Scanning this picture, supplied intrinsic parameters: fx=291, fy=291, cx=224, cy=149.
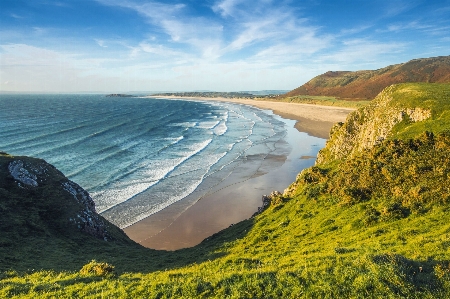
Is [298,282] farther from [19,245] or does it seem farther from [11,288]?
[19,245]

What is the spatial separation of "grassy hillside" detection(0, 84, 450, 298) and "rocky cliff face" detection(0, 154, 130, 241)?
209cm

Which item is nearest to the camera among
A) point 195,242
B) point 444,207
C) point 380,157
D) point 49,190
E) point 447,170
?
point 444,207

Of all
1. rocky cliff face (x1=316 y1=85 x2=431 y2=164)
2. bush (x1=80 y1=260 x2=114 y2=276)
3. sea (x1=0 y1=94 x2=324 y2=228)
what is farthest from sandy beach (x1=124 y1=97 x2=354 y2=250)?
bush (x1=80 y1=260 x2=114 y2=276)

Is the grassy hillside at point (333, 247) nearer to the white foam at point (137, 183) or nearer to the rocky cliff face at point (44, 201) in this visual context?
the rocky cliff face at point (44, 201)

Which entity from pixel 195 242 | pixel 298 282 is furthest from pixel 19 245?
pixel 298 282

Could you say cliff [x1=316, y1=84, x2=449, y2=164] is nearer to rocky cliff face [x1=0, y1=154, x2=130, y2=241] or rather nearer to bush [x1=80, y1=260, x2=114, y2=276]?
bush [x1=80, y1=260, x2=114, y2=276]

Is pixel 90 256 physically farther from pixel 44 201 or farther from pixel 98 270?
pixel 44 201

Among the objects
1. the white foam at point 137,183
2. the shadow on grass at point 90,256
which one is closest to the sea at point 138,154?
the white foam at point 137,183

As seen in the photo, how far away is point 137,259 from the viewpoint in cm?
1667

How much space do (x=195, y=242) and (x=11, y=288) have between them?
15.9 metres

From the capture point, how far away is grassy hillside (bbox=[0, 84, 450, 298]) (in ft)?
31.0

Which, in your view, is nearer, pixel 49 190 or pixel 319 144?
pixel 49 190

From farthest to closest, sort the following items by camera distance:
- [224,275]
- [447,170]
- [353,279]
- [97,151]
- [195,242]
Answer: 1. [97,151]
2. [195,242]
3. [447,170]
4. [224,275]
5. [353,279]

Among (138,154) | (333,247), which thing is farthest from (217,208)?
(138,154)
